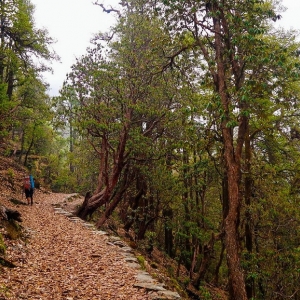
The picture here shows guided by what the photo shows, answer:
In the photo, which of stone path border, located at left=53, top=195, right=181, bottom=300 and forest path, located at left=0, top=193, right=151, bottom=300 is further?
stone path border, located at left=53, top=195, right=181, bottom=300

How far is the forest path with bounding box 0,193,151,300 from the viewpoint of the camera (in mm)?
5801

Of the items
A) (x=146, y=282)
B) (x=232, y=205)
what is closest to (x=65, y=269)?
(x=146, y=282)

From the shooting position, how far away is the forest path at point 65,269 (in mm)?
5801

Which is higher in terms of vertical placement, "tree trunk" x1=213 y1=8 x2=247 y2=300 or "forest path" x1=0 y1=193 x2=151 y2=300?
"tree trunk" x1=213 y1=8 x2=247 y2=300

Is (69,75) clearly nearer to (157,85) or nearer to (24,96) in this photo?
(157,85)

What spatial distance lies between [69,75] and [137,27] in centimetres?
429

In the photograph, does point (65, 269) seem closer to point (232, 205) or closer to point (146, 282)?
point (146, 282)

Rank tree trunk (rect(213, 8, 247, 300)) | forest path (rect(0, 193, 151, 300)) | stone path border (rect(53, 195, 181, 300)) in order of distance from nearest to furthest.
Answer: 1. forest path (rect(0, 193, 151, 300))
2. stone path border (rect(53, 195, 181, 300))
3. tree trunk (rect(213, 8, 247, 300))

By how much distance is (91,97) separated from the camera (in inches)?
566

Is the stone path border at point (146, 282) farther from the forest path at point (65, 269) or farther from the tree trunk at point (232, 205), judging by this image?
the tree trunk at point (232, 205)

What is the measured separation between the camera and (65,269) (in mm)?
7273

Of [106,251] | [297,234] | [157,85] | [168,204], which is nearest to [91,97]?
[157,85]

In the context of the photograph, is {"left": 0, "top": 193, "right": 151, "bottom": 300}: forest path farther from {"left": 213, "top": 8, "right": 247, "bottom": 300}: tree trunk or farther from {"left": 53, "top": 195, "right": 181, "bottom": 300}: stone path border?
{"left": 213, "top": 8, "right": 247, "bottom": 300}: tree trunk

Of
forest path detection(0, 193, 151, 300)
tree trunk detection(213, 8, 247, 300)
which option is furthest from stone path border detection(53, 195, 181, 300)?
tree trunk detection(213, 8, 247, 300)
